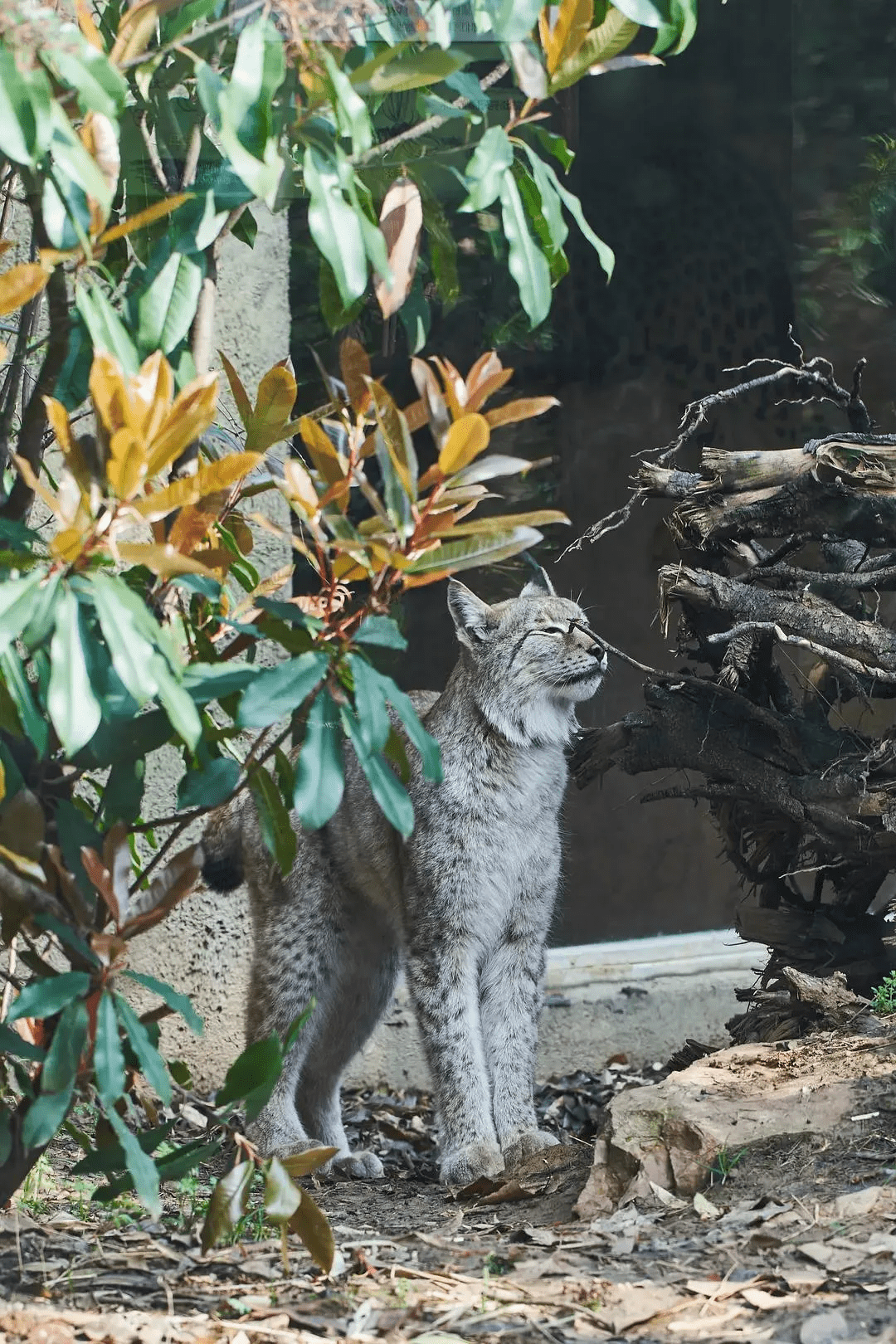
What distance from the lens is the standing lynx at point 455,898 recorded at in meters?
4.31

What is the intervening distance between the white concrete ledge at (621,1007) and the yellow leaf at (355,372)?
132 inches

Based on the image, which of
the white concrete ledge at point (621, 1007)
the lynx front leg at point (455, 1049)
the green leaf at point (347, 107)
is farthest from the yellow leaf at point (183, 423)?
the white concrete ledge at point (621, 1007)

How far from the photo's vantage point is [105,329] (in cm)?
234

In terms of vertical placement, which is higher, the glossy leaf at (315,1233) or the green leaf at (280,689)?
the green leaf at (280,689)

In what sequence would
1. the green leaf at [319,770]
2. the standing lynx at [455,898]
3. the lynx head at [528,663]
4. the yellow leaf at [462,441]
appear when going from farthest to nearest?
the lynx head at [528,663], the standing lynx at [455,898], the yellow leaf at [462,441], the green leaf at [319,770]

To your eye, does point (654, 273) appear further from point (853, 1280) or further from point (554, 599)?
point (853, 1280)

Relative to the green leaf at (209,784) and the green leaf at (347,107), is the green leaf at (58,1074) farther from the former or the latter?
the green leaf at (347,107)

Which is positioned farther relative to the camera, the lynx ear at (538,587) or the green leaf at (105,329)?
the lynx ear at (538,587)

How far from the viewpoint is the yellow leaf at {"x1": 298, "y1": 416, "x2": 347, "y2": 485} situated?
252 centimetres

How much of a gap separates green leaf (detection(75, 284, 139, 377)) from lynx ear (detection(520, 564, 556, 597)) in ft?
8.59

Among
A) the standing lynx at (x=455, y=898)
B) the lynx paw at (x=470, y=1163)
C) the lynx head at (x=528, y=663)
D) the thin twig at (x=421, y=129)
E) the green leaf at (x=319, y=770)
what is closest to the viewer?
the green leaf at (x=319, y=770)

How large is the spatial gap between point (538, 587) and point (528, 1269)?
Answer: 2.62 metres

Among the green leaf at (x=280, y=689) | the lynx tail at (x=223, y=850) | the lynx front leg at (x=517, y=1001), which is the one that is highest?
the green leaf at (x=280, y=689)

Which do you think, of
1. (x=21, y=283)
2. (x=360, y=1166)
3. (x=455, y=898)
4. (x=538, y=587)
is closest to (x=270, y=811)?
(x=21, y=283)
